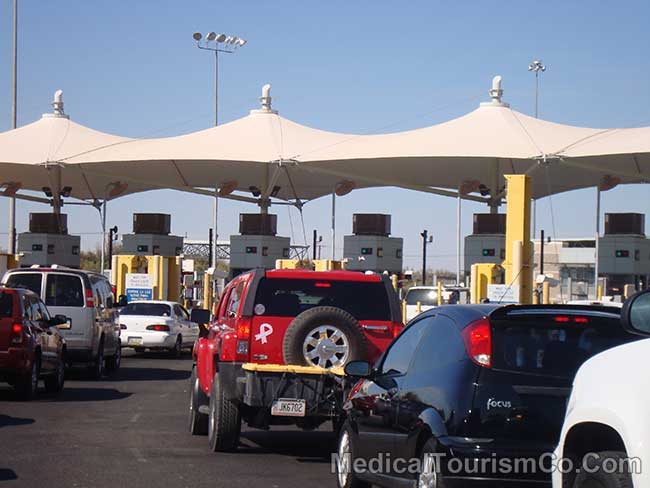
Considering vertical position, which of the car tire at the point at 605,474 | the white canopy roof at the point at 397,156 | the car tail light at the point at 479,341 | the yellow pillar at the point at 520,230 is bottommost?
the car tire at the point at 605,474

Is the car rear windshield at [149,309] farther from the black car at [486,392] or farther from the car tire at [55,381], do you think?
the black car at [486,392]

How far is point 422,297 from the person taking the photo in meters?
34.4

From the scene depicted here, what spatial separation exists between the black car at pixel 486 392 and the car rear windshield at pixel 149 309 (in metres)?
23.5

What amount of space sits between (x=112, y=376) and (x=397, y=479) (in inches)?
640

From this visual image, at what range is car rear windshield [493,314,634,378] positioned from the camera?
741cm

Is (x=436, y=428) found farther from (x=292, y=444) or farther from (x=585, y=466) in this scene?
(x=292, y=444)

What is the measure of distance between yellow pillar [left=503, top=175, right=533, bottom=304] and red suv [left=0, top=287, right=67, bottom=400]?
920cm

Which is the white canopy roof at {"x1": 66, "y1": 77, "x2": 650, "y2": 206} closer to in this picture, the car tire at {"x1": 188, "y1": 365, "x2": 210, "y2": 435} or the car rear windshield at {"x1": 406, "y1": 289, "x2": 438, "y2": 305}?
the car rear windshield at {"x1": 406, "y1": 289, "x2": 438, "y2": 305}

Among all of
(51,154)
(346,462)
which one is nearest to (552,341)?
(346,462)

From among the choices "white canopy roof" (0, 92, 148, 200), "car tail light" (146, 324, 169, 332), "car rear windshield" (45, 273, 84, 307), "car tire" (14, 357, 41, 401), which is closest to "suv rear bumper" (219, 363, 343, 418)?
"car tire" (14, 357, 41, 401)

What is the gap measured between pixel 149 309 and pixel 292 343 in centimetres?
2014

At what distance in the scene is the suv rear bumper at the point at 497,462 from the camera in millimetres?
7062

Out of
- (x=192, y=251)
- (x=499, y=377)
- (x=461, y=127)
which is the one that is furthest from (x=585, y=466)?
(x=192, y=251)

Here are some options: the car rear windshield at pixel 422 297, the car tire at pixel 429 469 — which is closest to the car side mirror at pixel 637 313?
the car tire at pixel 429 469
